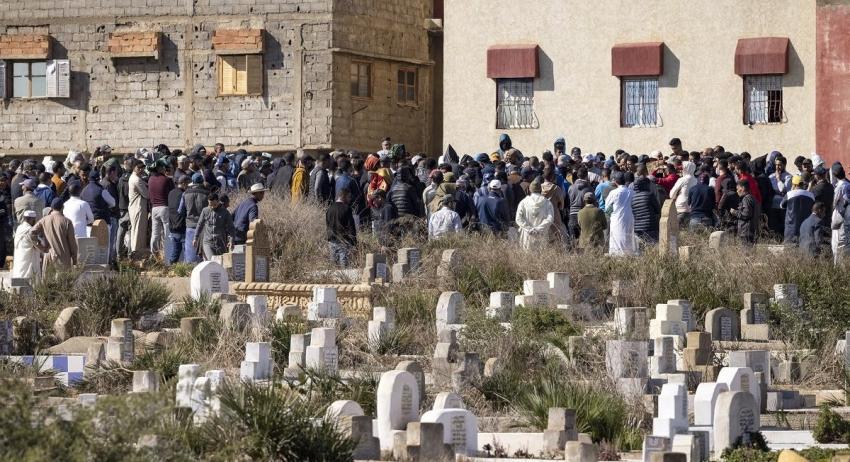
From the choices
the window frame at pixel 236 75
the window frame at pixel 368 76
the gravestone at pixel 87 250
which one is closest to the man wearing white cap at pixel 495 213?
the gravestone at pixel 87 250

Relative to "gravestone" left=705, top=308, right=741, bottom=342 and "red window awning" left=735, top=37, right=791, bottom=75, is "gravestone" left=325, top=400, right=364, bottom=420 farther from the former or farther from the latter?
"red window awning" left=735, top=37, right=791, bottom=75

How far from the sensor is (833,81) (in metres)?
33.8

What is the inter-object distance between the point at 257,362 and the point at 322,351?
759mm

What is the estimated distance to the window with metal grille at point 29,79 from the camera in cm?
4031

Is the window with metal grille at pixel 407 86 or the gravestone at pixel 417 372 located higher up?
the window with metal grille at pixel 407 86

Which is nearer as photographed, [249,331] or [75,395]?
[75,395]

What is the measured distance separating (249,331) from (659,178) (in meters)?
9.29

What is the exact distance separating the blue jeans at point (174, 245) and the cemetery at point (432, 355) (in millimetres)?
908

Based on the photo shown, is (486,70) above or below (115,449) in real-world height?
above

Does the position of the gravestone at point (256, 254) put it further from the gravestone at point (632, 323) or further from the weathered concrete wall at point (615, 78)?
the weathered concrete wall at point (615, 78)

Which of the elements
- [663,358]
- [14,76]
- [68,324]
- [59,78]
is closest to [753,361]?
[663,358]

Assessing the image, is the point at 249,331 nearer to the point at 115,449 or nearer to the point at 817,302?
the point at 817,302

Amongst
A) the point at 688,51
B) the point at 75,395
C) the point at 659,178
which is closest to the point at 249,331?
the point at 75,395

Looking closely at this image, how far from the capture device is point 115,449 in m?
11.7
